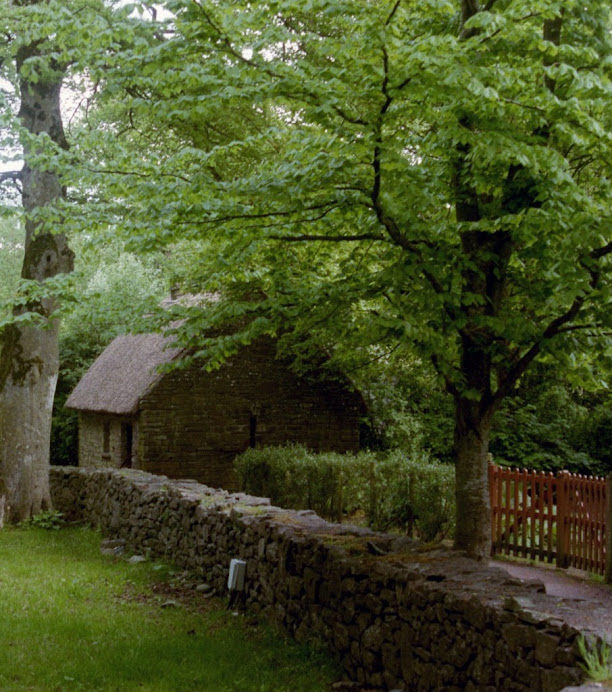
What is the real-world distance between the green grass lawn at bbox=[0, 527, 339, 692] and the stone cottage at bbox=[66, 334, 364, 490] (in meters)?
7.72

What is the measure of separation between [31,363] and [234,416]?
18.3 ft

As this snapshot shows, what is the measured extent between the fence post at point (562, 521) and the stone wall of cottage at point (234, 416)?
29.2 feet

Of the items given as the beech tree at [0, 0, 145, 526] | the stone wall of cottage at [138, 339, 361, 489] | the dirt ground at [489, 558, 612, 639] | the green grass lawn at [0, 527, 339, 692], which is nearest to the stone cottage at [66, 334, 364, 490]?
the stone wall of cottage at [138, 339, 361, 489]

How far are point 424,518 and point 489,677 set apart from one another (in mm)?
8123

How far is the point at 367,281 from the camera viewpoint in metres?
8.51

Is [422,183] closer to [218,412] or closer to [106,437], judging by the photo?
[218,412]

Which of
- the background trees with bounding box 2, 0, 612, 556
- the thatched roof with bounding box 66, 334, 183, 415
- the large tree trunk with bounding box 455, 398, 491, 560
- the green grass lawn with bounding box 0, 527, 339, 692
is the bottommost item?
the green grass lawn with bounding box 0, 527, 339, 692

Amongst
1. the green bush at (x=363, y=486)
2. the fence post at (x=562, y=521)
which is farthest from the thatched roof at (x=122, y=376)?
the fence post at (x=562, y=521)

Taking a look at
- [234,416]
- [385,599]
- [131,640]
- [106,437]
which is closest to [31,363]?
[234,416]

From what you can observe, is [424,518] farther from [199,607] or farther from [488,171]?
[488,171]

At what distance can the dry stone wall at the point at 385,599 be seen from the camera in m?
5.35

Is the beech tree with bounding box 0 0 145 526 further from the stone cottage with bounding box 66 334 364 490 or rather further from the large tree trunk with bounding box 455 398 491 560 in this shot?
the large tree trunk with bounding box 455 398 491 560

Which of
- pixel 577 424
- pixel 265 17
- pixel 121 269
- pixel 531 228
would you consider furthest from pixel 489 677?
pixel 121 269

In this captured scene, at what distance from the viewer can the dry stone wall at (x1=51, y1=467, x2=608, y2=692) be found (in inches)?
211
